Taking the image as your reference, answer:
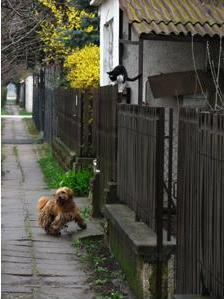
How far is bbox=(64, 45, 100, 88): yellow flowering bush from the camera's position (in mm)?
19859

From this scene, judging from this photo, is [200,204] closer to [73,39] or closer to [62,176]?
[62,176]

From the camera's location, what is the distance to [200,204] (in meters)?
5.73

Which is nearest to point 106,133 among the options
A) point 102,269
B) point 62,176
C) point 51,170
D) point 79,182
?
point 102,269

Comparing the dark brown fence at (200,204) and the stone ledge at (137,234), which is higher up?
the dark brown fence at (200,204)

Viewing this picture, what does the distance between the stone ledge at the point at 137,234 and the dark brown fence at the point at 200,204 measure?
0.37 meters

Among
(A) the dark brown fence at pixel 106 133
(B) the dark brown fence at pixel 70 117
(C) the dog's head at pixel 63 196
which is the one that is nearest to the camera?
(A) the dark brown fence at pixel 106 133

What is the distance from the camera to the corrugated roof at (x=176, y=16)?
11.3m

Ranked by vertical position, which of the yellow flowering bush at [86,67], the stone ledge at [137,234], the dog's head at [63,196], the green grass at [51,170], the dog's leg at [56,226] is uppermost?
the yellow flowering bush at [86,67]

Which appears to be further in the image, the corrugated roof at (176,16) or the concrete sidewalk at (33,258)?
the corrugated roof at (176,16)

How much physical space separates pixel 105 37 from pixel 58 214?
6.27 metres

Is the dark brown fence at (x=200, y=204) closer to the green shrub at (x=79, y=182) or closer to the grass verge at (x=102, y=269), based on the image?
the grass verge at (x=102, y=269)

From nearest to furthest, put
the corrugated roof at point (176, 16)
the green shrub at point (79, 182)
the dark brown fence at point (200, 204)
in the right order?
the dark brown fence at point (200, 204) < the corrugated roof at point (176, 16) < the green shrub at point (79, 182)

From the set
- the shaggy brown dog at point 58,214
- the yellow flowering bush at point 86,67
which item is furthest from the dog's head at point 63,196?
the yellow flowering bush at point 86,67

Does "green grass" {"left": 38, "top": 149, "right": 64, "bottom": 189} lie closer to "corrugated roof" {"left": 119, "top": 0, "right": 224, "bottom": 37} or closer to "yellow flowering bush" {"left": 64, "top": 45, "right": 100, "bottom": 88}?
"yellow flowering bush" {"left": 64, "top": 45, "right": 100, "bottom": 88}
